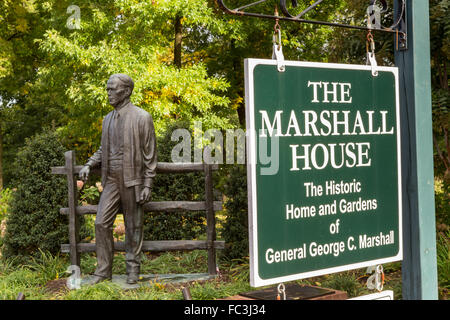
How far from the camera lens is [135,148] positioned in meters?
6.18

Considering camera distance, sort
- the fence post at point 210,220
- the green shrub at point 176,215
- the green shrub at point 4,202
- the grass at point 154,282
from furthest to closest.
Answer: the green shrub at point 4,202 < the green shrub at point 176,215 < the fence post at point 210,220 < the grass at point 154,282

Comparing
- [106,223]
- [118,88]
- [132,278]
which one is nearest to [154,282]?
[132,278]

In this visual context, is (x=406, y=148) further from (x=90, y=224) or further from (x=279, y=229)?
(x=90, y=224)

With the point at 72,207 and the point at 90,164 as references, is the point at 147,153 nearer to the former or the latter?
the point at 90,164

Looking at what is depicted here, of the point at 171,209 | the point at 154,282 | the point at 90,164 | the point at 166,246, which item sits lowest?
the point at 154,282

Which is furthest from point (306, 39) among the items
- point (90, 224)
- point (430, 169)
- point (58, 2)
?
point (430, 169)

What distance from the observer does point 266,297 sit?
8.18ft

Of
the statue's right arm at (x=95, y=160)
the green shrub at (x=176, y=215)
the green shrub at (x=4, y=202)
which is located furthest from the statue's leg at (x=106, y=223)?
the green shrub at (x=4, y=202)

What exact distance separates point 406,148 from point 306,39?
14.4 m

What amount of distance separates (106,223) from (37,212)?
1736 mm

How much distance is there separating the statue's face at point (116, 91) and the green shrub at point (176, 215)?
8.26 ft

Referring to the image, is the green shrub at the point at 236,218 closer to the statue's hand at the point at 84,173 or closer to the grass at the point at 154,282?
the grass at the point at 154,282

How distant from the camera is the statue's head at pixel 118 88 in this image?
6148 mm

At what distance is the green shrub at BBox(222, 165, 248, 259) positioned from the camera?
729cm
